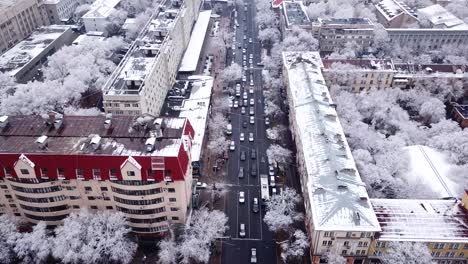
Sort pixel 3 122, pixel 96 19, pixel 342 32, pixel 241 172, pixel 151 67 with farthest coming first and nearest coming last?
pixel 96 19 < pixel 342 32 < pixel 151 67 < pixel 241 172 < pixel 3 122

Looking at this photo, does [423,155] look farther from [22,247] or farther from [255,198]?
A: [22,247]

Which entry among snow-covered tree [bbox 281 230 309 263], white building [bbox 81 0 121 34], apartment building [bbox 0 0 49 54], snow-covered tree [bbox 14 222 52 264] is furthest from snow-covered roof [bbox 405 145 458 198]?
apartment building [bbox 0 0 49 54]

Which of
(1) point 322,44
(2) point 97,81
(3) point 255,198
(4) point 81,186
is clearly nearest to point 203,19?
(1) point 322,44

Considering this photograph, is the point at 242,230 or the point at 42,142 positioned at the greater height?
the point at 42,142

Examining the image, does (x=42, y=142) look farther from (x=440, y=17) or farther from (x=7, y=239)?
(x=440, y=17)

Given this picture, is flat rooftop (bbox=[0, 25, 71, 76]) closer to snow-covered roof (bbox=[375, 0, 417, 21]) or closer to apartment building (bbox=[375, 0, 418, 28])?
apartment building (bbox=[375, 0, 418, 28])

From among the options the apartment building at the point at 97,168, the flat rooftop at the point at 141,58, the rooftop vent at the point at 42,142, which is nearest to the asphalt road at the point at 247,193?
the apartment building at the point at 97,168

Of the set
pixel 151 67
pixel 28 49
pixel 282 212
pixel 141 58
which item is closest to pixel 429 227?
pixel 282 212
